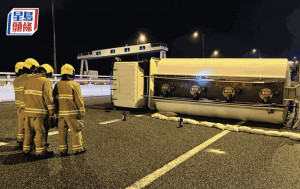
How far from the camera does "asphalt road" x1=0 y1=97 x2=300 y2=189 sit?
3.62 meters

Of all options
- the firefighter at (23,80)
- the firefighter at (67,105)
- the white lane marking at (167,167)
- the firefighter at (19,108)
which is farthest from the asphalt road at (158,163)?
the firefighter at (67,105)

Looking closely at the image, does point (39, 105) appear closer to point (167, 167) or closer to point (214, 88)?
point (167, 167)

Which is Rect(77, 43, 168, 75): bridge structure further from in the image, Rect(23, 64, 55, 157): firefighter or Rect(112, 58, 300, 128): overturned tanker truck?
Rect(23, 64, 55, 157): firefighter

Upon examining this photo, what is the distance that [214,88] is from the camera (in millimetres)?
8609

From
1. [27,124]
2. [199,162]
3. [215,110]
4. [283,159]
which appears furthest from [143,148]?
[215,110]

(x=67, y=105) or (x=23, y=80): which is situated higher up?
Result: (x=23, y=80)

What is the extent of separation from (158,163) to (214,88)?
194 inches

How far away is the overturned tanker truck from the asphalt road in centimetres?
159

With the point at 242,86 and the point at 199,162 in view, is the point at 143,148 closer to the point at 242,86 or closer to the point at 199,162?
the point at 199,162

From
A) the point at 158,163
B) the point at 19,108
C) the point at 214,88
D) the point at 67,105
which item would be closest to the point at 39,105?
the point at 67,105

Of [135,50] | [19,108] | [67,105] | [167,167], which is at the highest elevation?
[135,50]

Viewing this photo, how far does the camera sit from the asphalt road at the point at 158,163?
11.9 feet

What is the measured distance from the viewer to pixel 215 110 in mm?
8609

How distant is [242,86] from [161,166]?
16.6 ft
